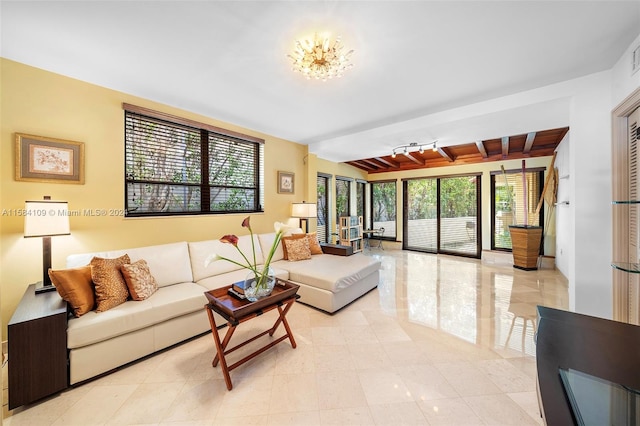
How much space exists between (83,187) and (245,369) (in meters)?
2.50

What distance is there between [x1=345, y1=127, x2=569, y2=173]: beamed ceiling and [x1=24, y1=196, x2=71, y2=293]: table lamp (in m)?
4.93

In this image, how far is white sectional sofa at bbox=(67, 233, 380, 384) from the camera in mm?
1948

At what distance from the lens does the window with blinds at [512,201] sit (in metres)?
5.21

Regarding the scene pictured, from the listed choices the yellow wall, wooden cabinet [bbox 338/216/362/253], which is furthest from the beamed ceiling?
the yellow wall

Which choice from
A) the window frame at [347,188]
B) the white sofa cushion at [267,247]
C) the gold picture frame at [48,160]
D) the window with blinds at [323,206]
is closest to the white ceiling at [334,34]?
the gold picture frame at [48,160]

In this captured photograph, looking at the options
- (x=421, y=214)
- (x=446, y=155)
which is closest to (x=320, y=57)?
(x=446, y=155)

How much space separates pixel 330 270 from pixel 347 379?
1.45 m

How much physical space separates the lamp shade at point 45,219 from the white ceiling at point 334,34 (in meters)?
1.34

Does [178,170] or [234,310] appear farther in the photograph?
[178,170]

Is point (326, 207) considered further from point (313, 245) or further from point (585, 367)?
point (585, 367)

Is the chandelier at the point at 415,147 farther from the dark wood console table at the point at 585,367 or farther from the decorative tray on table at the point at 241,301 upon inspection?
the dark wood console table at the point at 585,367

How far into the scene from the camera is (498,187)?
5.67 metres

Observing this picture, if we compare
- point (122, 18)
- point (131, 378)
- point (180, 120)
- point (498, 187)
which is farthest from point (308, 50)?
point (498, 187)

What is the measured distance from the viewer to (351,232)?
22.1ft
